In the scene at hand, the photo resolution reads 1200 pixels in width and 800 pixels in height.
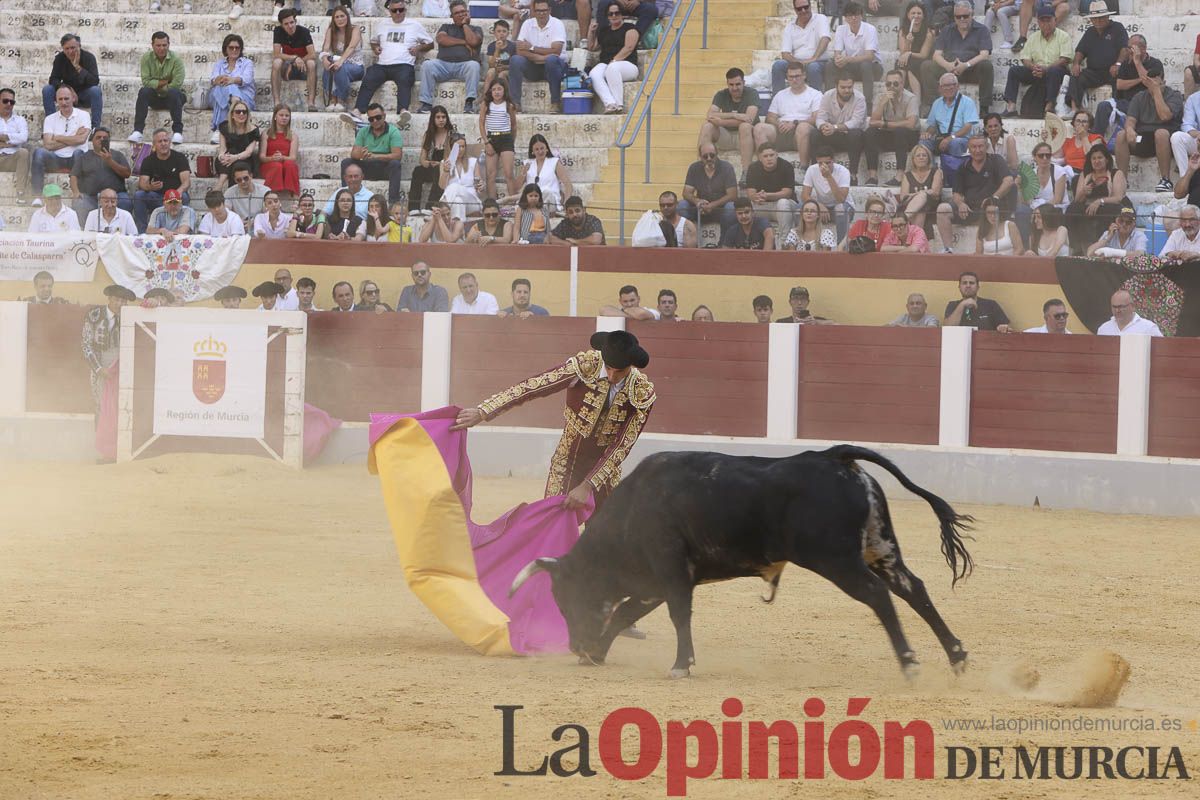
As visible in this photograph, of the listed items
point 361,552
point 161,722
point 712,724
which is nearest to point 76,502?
point 361,552

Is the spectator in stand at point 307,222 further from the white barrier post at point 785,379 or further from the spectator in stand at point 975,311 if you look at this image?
the spectator in stand at point 975,311

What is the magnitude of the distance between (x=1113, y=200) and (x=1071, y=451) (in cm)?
187

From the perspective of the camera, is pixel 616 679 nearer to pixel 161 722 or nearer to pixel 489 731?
Answer: pixel 489 731

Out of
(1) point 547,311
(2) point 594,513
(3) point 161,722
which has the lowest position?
(3) point 161,722

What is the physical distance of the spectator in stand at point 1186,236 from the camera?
987cm

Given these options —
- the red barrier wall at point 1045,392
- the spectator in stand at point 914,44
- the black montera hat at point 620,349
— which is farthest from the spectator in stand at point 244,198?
the black montera hat at point 620,349

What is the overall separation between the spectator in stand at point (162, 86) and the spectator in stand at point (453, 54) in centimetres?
204

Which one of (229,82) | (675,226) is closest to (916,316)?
(675,226)

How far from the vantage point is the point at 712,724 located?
411 cm

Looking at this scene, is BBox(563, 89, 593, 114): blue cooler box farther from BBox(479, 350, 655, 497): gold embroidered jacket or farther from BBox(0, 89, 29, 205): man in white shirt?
BBox(479, 350, 655, 497): gold embroidered jacket

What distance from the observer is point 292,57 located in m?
13.6

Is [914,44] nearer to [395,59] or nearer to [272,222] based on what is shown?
[395,59]

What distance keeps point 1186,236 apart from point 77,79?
29.2ft

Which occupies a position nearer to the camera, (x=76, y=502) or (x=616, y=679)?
(x=616, y=679)
